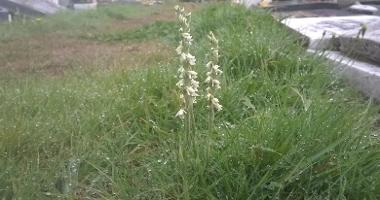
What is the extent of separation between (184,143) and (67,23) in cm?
496

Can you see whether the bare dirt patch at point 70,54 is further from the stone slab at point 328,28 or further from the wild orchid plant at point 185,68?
the wild orchid plant at point 185,68

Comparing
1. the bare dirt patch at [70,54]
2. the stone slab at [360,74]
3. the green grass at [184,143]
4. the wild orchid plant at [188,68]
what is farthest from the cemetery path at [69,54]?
the wild orchid plant at [188,68]

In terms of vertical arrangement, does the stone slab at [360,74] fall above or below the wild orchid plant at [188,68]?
below

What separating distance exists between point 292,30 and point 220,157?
3.49 m

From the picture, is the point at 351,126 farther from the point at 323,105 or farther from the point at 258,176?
the point at 258,176

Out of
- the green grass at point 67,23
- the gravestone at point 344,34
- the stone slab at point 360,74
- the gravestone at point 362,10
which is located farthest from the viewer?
the gravestone at point 362,10

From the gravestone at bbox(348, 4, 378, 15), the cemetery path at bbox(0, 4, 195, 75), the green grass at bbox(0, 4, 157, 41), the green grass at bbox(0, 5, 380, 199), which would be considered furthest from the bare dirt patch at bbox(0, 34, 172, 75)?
the gravestone at bbox(348, 4, 378, 15)

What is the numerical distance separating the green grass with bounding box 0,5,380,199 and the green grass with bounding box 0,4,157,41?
2.30 metres

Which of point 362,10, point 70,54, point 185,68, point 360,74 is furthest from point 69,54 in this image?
point 362,10

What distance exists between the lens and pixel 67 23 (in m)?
6.91

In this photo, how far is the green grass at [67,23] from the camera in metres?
6.22

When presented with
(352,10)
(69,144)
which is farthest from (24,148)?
(352,10)

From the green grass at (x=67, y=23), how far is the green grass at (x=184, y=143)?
7.54 feet

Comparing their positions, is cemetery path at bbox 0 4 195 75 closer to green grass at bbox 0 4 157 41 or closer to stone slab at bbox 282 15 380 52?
green grass at bbox 0 4 157 41
